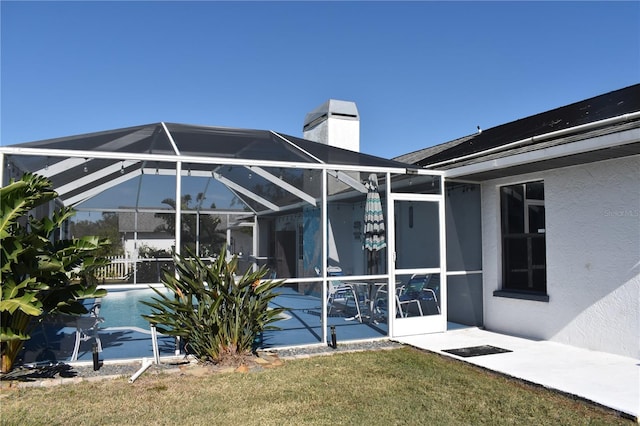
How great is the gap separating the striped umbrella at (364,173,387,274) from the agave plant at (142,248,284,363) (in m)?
2.53

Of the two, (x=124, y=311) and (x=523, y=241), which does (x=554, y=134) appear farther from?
(x=124, y=311)

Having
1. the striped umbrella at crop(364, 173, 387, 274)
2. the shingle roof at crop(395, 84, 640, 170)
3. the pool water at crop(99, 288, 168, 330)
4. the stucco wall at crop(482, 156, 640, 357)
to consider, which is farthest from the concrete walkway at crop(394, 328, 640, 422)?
the pool water at crop(99, 288, 168, 330)

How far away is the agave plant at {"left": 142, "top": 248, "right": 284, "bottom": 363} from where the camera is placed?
5988mm

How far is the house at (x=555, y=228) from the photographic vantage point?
6090 mm

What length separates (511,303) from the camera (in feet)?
25.9

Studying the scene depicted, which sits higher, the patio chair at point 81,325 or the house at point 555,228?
the house at point 555,228

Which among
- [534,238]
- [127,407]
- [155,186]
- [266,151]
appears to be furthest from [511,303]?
[155,186]

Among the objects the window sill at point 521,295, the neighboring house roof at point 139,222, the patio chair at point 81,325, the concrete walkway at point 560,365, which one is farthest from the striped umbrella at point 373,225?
the patio chair at point 81,325

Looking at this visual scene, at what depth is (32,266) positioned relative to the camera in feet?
17.7

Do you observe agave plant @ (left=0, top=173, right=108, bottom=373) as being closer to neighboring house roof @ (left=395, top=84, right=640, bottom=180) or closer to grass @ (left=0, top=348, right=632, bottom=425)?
grass @ (left=0, top=348, right=632, bottom=425)

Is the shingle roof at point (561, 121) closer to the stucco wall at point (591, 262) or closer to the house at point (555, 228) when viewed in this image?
the house at point (555, 228)

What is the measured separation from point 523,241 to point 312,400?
5.11 m

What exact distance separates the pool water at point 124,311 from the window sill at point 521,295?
19.6 feet

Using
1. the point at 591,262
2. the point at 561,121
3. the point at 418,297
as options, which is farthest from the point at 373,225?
the point at 561,121
